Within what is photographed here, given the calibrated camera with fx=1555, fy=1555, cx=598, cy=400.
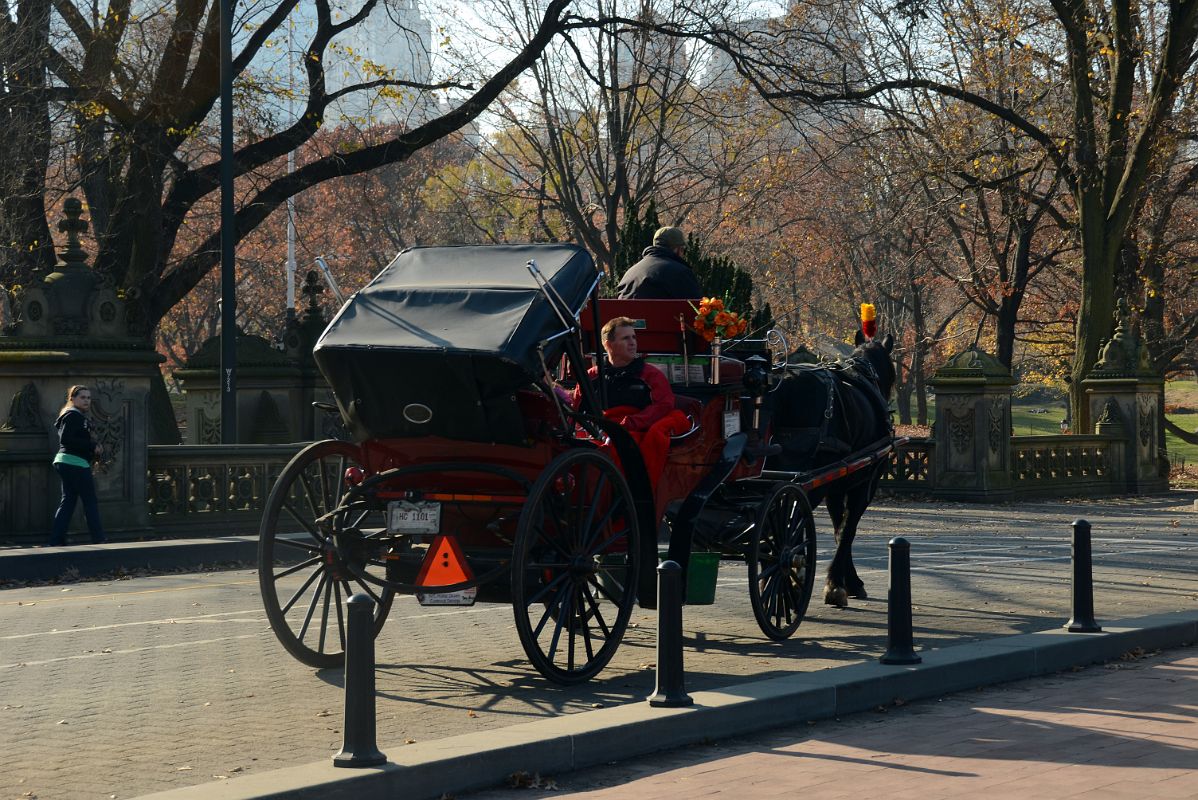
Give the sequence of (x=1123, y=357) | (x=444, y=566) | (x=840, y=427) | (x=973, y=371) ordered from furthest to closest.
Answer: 1. (x=1123, y=357)
2. (x=973, y=371)
3. (x=840, y=427)
4. (x=444, y=566)

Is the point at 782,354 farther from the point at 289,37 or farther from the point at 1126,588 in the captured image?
the point at 289,37

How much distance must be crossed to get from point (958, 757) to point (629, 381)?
11.0 ft

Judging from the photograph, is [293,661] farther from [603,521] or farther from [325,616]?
[603,521]

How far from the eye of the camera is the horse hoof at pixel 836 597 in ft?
40.6

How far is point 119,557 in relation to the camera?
16.1 meters

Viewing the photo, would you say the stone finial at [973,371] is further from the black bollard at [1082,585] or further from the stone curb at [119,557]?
the black bollard at [1082,585]

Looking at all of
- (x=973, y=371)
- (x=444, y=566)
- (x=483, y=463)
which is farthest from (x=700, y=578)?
(x=973, y=371)

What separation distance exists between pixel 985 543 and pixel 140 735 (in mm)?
13627

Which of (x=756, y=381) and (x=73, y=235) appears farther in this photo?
(x=73, y=235)

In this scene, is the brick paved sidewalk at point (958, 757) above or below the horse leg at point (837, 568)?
below

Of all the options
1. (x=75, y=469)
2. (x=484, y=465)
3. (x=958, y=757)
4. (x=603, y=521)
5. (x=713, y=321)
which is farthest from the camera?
(x=75, y=469)

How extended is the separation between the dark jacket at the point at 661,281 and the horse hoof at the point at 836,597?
2764mm

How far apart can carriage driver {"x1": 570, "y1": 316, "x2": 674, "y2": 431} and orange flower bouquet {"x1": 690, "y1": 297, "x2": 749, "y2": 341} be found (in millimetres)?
711

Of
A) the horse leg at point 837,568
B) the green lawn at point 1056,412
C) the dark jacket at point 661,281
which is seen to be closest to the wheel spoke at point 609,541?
the dark jacket at point 661,281
